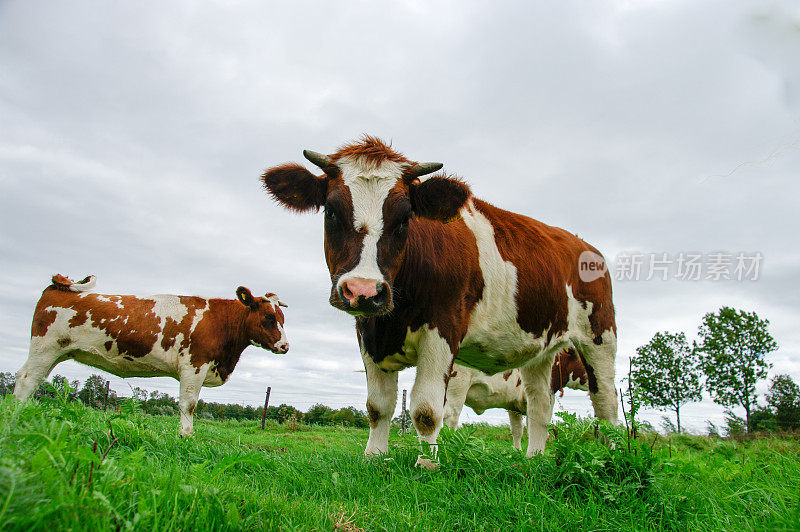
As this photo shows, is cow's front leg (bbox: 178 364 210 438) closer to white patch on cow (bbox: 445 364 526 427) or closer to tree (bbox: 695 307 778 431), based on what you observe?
→ white patch on cow (bbox: 445 364 526 427)

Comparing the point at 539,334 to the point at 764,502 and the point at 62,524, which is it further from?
the point at 62,524

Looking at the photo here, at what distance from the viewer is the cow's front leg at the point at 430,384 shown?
3.96 m

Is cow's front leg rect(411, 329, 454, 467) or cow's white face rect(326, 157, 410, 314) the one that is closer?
cow's white face rect(326, 157, 410, 314)

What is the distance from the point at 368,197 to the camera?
13.3 ft

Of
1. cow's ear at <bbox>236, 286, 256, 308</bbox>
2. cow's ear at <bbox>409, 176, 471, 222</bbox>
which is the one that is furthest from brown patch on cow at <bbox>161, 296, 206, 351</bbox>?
cow's ear at <bbox>409, 176, 471, 222</bbox>

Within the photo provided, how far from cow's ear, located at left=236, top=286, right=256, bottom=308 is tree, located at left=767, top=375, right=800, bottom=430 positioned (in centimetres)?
3783

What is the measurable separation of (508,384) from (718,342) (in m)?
36.4

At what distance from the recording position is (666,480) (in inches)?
128

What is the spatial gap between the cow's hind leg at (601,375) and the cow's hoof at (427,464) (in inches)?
133

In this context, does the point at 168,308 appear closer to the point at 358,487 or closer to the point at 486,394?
the point at 486,394

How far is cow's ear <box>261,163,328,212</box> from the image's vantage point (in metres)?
4.66

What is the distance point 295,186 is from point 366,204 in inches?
41.5

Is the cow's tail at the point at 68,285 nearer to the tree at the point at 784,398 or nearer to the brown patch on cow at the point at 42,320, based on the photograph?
the brown patch on cow at the point at 42,320

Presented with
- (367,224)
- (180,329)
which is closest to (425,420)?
(367,224)
